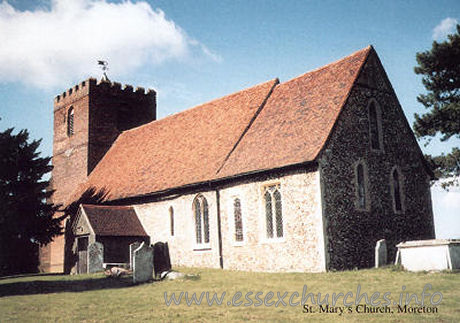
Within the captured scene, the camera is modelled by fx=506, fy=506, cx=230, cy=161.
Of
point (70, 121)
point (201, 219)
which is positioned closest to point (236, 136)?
point (201, 219)

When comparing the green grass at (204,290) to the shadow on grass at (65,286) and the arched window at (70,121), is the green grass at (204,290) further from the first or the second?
the arched window at (70,121)

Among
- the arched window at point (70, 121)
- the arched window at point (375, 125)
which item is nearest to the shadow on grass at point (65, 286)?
the arched window at point (375, 125)

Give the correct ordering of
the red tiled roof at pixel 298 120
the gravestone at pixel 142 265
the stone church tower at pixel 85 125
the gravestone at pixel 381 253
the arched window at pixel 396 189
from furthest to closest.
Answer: the stone church tower at pixel 85 125
the arched window at pixel 396 189
the red tiled roof at pixel 298 120
the gravestone at pixel 381 253
the gravestone at pixel 142 265

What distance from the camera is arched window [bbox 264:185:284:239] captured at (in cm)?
2048

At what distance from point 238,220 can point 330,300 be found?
9.71 metres

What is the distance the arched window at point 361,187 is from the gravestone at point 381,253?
1.66 m

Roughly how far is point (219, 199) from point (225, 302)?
1007 centimetres

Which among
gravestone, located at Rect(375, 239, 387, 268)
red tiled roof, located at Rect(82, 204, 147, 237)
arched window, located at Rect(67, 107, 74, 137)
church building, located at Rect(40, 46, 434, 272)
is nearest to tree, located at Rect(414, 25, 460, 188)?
church building, located at Rect(40, 46, 434, 272)

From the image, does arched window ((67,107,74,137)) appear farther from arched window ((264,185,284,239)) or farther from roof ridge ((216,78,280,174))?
arched window ((264,185,284,239))

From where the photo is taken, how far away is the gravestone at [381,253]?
19625 millimetres

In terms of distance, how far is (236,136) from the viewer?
24.7m

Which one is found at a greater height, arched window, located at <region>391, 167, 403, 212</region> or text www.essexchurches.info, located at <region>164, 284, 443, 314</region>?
arched window, located at <region>391, 167, 403, 212</region>

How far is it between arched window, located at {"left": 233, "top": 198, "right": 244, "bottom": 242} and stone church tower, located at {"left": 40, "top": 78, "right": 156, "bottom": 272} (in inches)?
596

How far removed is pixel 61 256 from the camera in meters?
32.1
